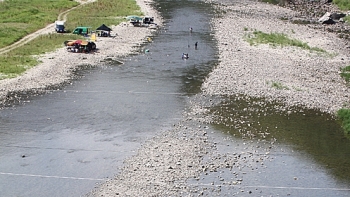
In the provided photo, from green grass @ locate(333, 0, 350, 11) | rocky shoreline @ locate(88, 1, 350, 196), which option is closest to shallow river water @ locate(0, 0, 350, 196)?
rocky shoreline @ locate(88, 1, 350, 196)

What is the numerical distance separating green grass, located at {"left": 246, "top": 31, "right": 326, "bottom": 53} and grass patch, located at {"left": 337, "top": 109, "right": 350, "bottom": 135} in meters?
19.1

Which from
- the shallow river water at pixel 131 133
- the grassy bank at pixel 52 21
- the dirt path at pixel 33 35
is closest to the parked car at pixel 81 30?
the grassy bank at pixel 52 21

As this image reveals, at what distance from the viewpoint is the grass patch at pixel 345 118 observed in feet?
117

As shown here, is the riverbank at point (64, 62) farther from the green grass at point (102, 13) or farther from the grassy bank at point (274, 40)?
the grassy bank at point (274, 40)

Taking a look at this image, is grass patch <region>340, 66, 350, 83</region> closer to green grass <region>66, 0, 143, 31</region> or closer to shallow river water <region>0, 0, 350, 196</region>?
shallow river water <region>0, 0, 350, 196</region>

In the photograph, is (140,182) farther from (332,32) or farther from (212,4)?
(212,4)

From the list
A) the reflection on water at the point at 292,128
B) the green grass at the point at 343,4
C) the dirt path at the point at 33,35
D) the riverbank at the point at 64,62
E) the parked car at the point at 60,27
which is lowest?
the reflection on water at the point at 292,128

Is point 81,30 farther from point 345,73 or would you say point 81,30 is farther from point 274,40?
point 345,73

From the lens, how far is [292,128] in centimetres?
3591

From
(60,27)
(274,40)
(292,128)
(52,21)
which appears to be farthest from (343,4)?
(292,128)

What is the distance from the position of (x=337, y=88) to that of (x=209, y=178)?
794 inches

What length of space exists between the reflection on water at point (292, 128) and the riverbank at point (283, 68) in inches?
73.4

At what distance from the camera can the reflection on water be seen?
3195 cm

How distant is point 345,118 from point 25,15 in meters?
46.9
